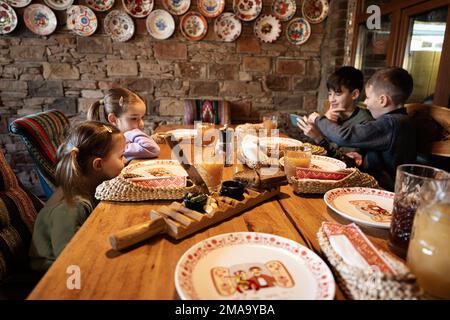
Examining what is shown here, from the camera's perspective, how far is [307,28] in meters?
3.56

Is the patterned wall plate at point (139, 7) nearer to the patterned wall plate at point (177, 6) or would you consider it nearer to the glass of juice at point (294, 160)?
the patterned wall plate at point (177, 6)

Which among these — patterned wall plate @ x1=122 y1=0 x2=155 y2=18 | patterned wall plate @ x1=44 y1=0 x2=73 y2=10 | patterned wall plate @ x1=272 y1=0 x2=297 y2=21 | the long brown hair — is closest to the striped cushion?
patterned wall plate @ x1=122 y1=0 x2=155 y2=18

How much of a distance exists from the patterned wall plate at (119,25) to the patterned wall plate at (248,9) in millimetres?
1197

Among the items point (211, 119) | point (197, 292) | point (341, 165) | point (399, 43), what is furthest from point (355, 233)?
point (211, 119)

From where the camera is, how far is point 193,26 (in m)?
3.42

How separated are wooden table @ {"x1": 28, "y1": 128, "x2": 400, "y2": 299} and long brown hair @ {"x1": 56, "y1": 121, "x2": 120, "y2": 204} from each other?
0.21 metres

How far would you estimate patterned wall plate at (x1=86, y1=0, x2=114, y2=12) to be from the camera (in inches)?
127

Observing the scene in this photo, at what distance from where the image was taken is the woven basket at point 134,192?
0.97 m

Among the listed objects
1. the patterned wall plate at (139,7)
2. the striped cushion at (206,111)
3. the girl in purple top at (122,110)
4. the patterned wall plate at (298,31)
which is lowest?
the striped cushion at (206,111)

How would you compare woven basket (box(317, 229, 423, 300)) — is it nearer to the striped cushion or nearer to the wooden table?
the wooden table

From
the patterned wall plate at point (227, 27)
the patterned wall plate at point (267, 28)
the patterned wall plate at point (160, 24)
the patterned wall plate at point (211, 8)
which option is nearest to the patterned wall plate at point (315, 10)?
the patterned wall plate at point (267, 28)
